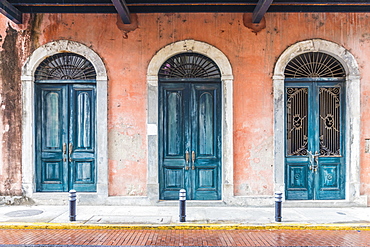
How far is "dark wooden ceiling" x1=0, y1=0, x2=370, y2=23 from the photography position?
7.67 metres

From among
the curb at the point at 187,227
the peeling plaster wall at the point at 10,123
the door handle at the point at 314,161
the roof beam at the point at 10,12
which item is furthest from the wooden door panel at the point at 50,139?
the door handle at the point at 314,161

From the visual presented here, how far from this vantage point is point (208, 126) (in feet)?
27.0

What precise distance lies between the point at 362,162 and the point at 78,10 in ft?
28.3

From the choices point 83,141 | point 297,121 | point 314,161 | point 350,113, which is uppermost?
point 350,113

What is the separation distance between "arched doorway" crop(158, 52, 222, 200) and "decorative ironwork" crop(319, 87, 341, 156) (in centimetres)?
280

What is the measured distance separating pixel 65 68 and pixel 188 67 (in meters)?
3.37

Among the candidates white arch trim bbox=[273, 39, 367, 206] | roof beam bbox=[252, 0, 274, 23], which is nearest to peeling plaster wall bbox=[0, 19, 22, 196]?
roof beam bbox=[252, 0, 274, 23]

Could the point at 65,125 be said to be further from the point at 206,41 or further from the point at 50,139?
the point at 206,41

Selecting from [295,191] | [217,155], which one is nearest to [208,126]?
[217,155]

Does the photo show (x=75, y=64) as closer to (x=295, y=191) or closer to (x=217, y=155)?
(x=217, y=155)

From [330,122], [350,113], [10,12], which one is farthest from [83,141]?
[350,113]

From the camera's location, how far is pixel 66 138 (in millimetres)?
8266

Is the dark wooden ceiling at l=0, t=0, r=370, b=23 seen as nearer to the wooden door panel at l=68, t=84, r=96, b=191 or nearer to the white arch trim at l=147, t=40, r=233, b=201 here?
the white arch trim at l=147, t=40, r=233, b=201

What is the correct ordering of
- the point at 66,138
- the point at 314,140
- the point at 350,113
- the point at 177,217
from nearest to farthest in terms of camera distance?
the point at 177,217 → the point at 350,113 → the point at 314,140 → the point at 66,138
